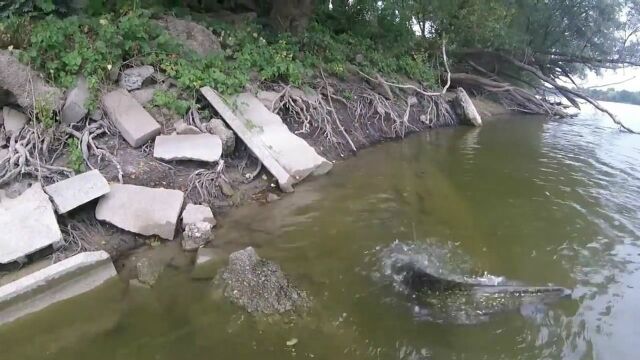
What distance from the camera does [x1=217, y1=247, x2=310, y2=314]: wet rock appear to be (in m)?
3.66

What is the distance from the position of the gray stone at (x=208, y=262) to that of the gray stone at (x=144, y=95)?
2789 mm

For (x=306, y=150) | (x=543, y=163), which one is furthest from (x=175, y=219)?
(x=543, y=163)

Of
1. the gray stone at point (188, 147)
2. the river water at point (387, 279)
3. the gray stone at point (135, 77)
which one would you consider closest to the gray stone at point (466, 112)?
the river water at point (387, 279)

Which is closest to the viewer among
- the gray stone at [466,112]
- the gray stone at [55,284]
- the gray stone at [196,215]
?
the gray stone at [55,284]

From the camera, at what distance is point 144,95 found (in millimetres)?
6402

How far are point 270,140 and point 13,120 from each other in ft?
10.4

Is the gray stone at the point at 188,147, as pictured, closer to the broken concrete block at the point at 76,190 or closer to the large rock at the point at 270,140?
the large rock at the point at 270,140

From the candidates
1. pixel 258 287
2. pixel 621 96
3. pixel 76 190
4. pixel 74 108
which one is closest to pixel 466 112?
pixel 74 108

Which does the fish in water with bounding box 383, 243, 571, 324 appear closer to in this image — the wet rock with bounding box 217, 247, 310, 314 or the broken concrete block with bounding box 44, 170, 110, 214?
the wet rock with bounding box 217, 247, 310, 314

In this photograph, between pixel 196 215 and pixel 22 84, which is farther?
pixel 22 84

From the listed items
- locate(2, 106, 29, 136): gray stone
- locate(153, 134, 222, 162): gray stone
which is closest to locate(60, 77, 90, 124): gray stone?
locate(2, 106, 29, 136): gray stone

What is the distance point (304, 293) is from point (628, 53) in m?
15.4

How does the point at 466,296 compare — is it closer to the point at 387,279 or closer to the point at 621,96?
the point at 387,279

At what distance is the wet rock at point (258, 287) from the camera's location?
3658 millimetres
